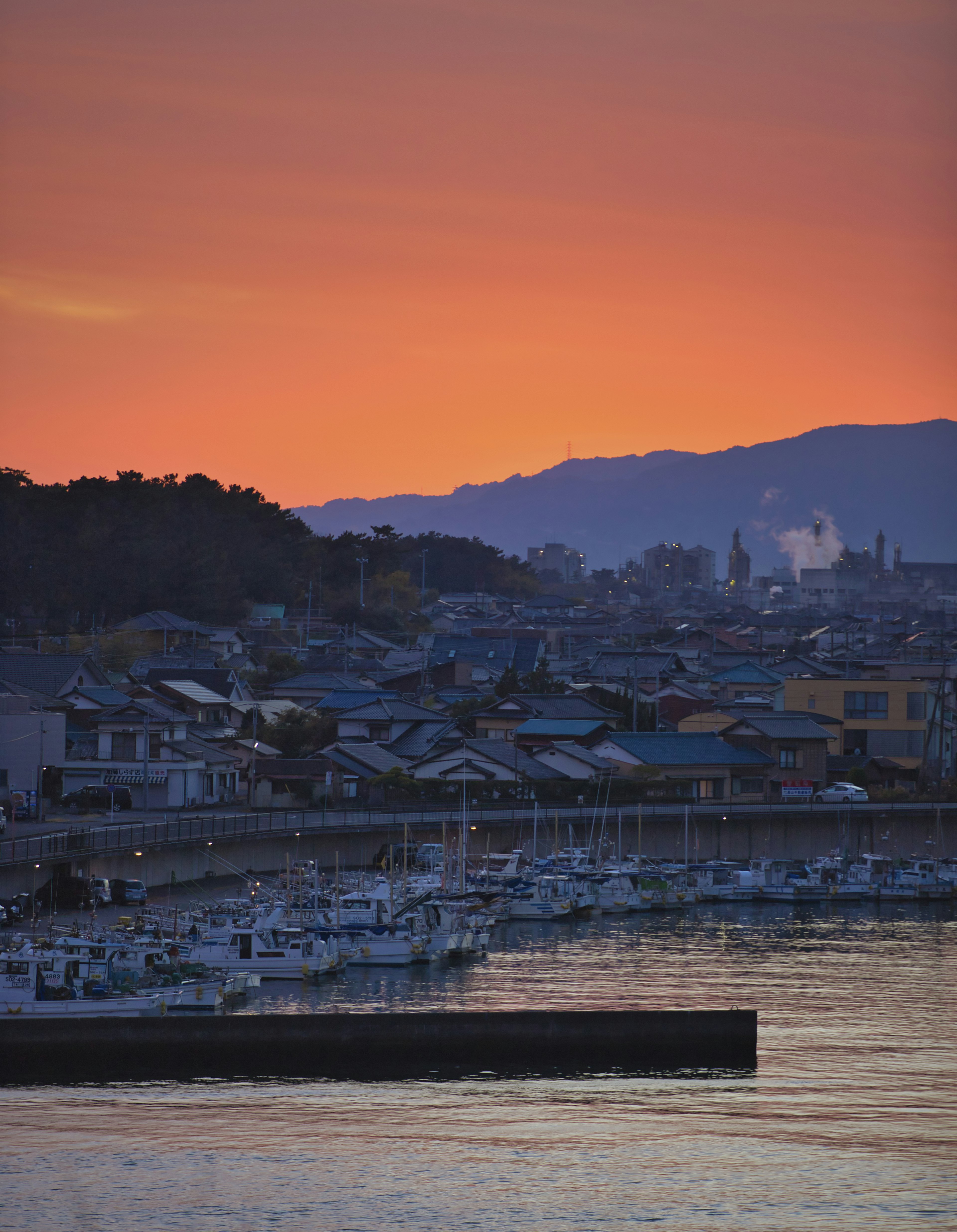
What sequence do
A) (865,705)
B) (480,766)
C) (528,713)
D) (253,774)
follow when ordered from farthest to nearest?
(865,705), (528,713), (480,766), (253,774)

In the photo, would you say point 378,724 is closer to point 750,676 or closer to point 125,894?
point 125,894

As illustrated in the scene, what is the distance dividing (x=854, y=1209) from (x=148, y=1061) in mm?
9325

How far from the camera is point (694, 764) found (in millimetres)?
43188

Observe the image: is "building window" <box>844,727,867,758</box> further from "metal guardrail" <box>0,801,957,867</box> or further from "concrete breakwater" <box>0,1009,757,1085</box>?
"concrete breakwater" <box>0,1009,757,1085</box>

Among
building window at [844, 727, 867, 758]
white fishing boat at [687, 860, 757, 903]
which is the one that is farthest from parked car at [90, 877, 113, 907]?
building window at [844, 727, 867, 758]

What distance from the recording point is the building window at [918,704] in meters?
47.9

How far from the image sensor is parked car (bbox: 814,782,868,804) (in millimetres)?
42375

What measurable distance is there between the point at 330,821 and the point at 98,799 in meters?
5.99

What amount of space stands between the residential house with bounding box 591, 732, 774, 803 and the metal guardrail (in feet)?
4.50

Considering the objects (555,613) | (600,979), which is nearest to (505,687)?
(600,979)

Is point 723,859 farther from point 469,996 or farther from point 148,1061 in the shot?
point 148,1061

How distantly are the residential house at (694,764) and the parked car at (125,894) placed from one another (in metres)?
17.3

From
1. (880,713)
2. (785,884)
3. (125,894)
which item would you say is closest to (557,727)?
(785,884)

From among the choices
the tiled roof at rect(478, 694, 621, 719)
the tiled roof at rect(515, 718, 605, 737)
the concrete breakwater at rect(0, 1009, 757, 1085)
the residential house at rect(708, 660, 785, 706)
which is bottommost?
the concrete breakwater at rect(0, 1009, 757, 1085)
